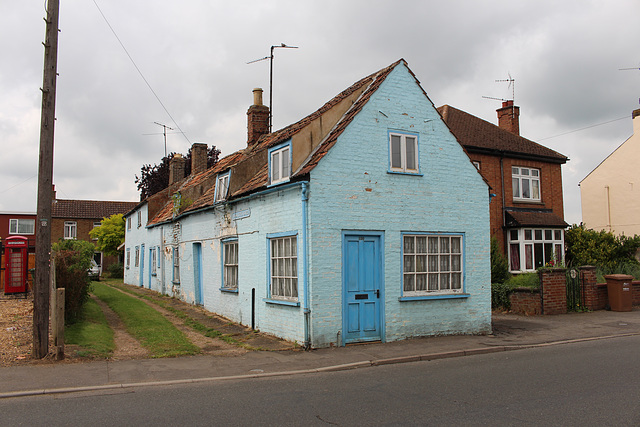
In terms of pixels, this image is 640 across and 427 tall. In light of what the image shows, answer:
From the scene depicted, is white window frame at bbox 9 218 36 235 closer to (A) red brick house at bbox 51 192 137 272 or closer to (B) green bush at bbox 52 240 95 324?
(A) red brick house at bbox 51 192 137 272

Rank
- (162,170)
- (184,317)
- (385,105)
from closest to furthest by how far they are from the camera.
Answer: (385,105) < (184,317) < (162,170)

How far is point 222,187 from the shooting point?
636 inches

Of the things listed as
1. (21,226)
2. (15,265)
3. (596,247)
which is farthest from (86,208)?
(596,247)

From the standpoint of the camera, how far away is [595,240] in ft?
80.9

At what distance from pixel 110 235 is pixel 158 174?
6176 millimetres

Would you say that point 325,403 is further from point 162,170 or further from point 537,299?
point 162,170

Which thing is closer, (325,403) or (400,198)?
(325,403)

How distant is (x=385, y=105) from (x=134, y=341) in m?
7.96

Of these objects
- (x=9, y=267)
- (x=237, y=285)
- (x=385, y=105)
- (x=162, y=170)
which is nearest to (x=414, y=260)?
(x=385, y=105)

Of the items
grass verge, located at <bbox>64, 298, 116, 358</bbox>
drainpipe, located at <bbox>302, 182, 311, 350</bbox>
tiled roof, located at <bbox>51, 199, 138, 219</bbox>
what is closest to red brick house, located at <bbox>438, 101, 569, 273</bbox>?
drainpipe, located at <bbox>302, 182, 311, 350</bbox>

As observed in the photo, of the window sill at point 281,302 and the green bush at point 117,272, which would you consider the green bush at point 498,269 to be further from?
the green bush at point 117,272

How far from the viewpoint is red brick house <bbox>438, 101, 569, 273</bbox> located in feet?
77.3

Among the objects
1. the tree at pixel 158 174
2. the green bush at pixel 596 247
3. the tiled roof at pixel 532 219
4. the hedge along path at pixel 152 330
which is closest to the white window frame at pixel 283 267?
the hedge along path at pixel 152 330

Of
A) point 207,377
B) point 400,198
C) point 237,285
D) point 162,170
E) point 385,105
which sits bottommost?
point 207,377
